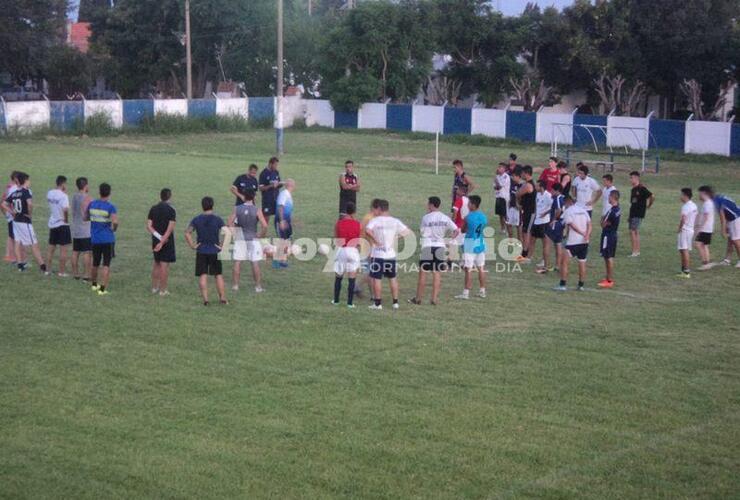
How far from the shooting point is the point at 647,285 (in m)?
17.3

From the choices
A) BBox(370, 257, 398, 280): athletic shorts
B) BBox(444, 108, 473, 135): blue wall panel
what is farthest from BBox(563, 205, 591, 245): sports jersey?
BBox(444, 108, 473, 135): blue wall panel

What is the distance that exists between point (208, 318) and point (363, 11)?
1803 inches

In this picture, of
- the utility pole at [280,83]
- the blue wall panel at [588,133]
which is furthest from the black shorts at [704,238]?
the blue wall panel at [588,133]

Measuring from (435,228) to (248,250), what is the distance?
313cm

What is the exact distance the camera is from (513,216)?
67.1 ft

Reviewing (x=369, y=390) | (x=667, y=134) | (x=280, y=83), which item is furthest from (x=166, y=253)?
(x=667, y=134)

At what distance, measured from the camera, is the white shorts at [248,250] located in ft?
52.6

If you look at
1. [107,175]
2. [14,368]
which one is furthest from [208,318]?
[107,175]

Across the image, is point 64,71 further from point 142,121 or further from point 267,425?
point 267,425

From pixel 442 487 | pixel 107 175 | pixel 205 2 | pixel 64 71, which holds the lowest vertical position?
pixel 442 487

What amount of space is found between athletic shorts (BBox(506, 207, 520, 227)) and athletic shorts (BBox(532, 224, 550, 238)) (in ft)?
4.86

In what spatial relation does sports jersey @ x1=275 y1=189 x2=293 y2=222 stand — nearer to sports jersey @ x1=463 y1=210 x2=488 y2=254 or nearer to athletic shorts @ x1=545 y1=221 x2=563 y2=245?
sports jersey @ x1=463 y1=210 x2=488 y2=254

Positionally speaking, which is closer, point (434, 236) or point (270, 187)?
point (434, 236)

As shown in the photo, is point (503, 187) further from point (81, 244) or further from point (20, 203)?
point (20, 203)
